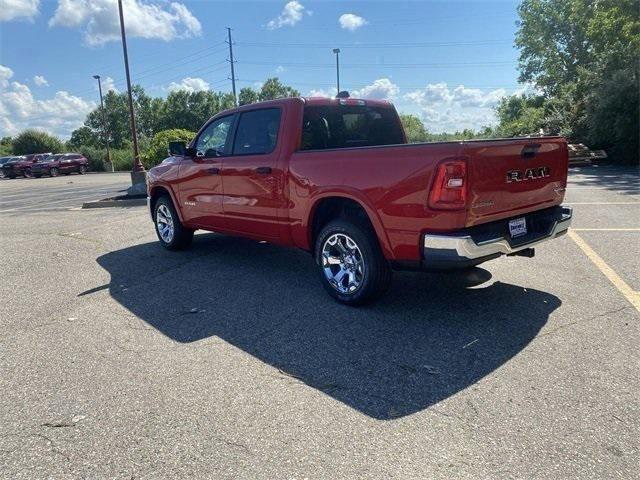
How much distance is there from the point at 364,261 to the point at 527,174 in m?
1.53

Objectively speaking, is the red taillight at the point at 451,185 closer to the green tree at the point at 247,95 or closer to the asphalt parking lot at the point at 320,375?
the asphalt parking lot at the point at 320,375

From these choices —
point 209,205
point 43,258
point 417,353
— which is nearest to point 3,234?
point 43,258

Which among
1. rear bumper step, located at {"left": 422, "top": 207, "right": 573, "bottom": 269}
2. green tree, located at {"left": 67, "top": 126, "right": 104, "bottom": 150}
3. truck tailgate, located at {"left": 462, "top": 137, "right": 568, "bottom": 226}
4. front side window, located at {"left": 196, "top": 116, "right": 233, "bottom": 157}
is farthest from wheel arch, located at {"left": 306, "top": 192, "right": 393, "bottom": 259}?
green tree, located at {"left": 67, "top": 126, "right": 104, "bottom": 150}

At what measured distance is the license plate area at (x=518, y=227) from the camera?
13.2 ft

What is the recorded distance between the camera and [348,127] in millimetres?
5387

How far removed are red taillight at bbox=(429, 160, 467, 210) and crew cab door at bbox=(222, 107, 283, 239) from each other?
185 centimetres

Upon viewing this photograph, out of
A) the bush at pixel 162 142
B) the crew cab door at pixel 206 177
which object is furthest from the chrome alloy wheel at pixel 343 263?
the bush at pixel 162 142

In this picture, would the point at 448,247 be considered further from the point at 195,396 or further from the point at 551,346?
the point at 195,396

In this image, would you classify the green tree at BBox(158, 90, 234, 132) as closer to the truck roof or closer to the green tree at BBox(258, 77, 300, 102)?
the green tree at BBox(258, 77, 300, 102)

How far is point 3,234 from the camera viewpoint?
955cm

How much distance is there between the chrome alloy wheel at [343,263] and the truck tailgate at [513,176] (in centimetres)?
112

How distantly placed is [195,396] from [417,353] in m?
1.56

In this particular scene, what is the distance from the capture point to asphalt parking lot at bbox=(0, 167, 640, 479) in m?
2.45

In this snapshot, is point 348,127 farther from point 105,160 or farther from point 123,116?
point 123,116
